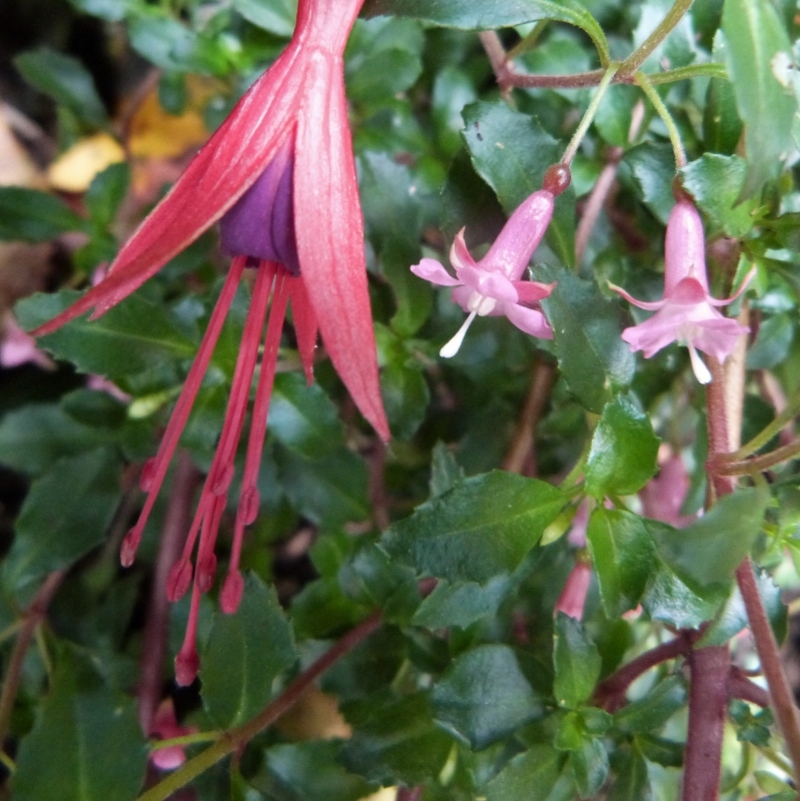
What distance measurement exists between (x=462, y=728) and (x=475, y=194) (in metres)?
0.35

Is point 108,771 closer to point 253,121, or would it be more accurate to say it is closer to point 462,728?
point 462,728

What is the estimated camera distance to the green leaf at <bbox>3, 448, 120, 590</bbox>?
707 mm

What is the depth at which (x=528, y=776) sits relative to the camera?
1.66 ft

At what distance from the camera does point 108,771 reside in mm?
516

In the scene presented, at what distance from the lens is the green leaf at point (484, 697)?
509 mm

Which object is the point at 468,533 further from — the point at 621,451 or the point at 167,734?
the point at 167,734

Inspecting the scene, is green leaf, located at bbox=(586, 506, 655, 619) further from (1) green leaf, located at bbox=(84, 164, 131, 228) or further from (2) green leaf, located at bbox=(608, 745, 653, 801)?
(1) green leaf, located at bbox=(84, 164, 131, 228)

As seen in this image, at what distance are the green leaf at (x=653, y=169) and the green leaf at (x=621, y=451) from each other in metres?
0.15

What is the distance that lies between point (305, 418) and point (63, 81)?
1.85 feet

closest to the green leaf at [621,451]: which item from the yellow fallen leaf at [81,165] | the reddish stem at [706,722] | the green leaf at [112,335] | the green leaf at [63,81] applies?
the reddish stem at [706,722]

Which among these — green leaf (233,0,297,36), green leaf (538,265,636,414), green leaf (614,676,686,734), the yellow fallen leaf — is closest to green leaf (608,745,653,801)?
green leaf (614,676,686,734)

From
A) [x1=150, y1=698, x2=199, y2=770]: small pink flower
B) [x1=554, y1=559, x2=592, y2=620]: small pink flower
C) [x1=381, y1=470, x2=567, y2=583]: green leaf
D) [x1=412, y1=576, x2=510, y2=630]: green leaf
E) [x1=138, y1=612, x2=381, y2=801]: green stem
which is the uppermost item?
[x1=381, y1=470, x2=567, y2=583]: green leaf

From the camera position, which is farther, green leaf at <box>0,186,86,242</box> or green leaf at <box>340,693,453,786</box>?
green leaf at <box>0,186,86,242</box>

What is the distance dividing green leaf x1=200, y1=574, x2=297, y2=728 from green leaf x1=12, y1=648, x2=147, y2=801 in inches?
2.2
